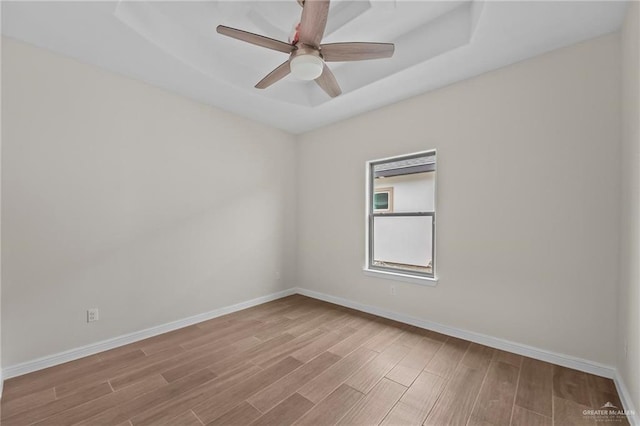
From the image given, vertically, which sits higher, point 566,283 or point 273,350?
point 566,283

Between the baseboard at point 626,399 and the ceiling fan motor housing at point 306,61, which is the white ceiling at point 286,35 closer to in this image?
the ceiling fan motor housing at point 306,61

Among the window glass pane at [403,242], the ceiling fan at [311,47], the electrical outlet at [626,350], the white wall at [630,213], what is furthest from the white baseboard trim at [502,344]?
the ceiling fan at [311,47]

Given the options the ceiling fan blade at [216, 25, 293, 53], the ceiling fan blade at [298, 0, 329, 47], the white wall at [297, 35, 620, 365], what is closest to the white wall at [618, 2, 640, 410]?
the white wall at [297, 35, 620, 365]

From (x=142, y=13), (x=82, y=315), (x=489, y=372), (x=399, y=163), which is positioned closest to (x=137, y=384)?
(x=82, y=315)

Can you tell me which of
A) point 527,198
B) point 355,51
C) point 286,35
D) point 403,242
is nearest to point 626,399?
point 527,198

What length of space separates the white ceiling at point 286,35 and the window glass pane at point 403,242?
1.61 meters

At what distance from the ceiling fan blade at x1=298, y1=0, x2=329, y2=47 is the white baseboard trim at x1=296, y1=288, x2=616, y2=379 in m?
3.09

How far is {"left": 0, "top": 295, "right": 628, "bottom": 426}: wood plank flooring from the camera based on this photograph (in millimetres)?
1767

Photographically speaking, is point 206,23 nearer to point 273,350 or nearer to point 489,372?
point 273,350

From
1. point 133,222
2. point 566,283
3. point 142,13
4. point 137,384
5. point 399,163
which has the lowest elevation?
point 137,384

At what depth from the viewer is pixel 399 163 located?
3.62 m

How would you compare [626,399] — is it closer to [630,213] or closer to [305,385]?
[630,213]

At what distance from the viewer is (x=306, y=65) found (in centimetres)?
193

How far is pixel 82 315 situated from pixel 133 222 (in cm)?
98
